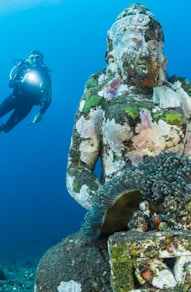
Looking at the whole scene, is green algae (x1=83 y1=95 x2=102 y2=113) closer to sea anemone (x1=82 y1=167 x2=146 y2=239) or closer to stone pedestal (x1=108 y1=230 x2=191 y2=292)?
sea anemone (x1=82 y1=167 x2=146 y2=239)

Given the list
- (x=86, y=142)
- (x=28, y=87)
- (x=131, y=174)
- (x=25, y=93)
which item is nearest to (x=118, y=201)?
(x=131, y=174)

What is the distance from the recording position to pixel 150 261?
77.5 inches

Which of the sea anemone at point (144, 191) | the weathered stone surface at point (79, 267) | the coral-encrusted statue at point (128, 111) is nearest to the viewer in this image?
the sea anemone at point (144, 191)

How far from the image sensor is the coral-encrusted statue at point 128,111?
3.46 meters

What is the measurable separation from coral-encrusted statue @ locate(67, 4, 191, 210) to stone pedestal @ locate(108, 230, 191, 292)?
58.5 inches

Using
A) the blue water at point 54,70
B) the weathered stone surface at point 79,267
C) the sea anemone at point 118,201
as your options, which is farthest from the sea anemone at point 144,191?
the blue water at point 54,70

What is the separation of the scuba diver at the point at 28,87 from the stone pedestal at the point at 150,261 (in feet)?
39.7

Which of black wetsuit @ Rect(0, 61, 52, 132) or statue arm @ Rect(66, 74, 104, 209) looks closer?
statue arm @ Rect(66, 74, 104, 209)

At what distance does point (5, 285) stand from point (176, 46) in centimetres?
9101

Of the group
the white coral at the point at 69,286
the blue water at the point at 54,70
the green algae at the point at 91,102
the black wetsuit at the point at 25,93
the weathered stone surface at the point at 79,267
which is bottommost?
the white coral at the point at 69,286

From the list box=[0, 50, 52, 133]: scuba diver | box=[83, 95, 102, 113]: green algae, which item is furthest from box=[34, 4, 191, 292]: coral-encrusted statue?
box=[0, 50, 52, 133]: scuba diver

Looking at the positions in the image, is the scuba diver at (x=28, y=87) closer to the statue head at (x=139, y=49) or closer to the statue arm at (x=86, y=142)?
the statue arm at (x=86, y=142)

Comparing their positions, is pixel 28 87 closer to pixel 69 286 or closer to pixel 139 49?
pixel 139 49

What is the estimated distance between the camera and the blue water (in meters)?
88.7
